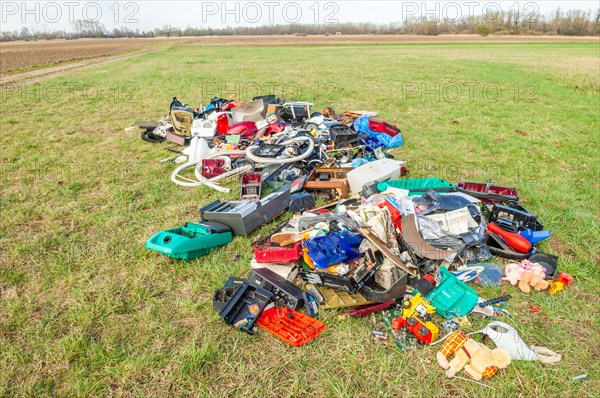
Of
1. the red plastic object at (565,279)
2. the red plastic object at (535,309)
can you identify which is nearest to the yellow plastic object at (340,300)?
the red plastic object at (535,309)

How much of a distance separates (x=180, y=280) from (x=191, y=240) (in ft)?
1.49

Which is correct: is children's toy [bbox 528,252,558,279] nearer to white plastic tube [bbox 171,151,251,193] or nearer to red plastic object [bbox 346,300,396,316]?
red plastic object [bbox 346,300,396,316]

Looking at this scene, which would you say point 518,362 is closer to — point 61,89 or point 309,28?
point 61,89

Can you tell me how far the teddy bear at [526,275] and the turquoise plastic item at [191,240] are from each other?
320cm

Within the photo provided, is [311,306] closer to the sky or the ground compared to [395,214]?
closer to the ground

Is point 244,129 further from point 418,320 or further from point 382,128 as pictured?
point 418,320

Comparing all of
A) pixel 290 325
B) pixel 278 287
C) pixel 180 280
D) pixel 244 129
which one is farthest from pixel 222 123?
pixel 290 325

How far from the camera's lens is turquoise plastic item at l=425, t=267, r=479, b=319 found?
10.4 feet

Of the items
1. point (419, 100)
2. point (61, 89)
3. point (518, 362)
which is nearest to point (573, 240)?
point (518, 362)

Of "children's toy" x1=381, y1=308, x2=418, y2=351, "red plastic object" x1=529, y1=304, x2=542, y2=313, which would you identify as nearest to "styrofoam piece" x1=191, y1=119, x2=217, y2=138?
"children's toy" x1=381, y1=308, x2=418, y2=351

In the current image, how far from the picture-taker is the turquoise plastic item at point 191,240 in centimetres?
387

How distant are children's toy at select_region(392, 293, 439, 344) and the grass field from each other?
0.13 m

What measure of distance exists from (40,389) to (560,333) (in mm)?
4323

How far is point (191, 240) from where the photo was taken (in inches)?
155
